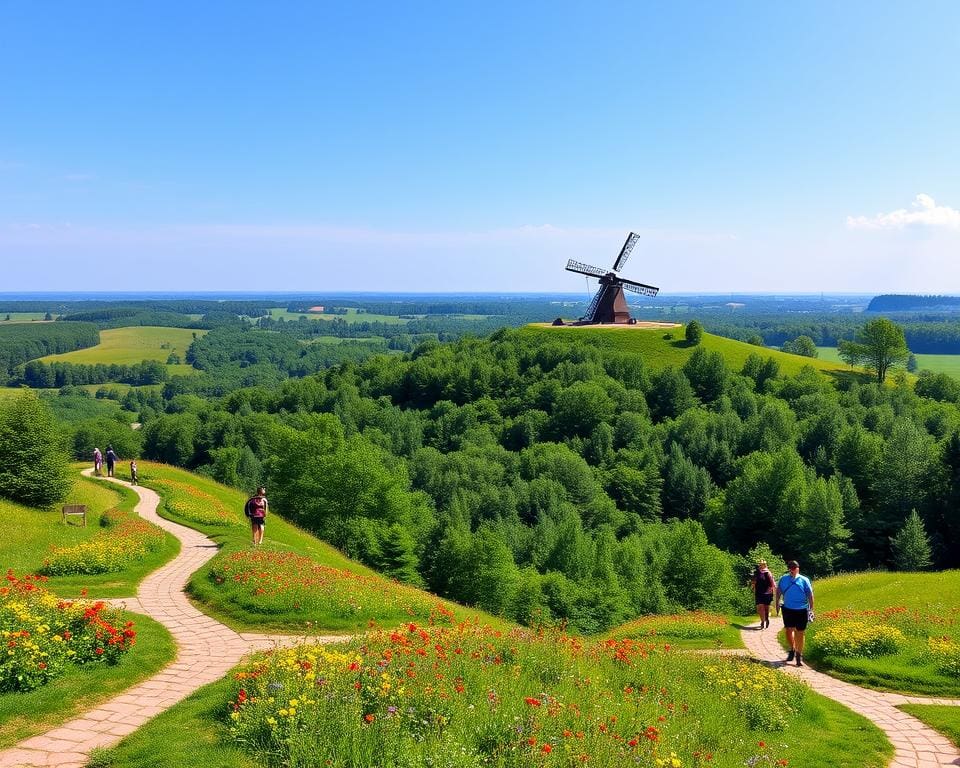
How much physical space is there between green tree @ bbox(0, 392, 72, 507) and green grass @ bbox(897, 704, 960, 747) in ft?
101

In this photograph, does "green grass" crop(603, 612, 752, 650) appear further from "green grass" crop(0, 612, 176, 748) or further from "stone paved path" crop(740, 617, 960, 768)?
"green grass" crop(0, 612, 176, 748)

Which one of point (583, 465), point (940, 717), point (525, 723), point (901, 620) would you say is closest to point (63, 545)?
point (525, 723)

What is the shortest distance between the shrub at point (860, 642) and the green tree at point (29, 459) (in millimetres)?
29417

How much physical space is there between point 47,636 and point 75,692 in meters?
1.55

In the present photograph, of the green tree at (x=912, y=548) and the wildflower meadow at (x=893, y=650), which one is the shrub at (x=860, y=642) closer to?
the wildflower meadow at (x=893, y=650)

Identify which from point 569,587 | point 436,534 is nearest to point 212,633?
point 569,587

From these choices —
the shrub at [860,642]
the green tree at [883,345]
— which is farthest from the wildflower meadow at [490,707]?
the green tree at [883,345]

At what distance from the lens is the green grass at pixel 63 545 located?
18.9 m

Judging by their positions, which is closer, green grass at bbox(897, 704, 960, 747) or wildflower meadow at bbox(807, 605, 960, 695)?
green grass at bbox(897, 704, 960, 747)

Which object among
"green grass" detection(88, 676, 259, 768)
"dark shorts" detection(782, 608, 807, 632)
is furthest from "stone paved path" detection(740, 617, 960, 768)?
"green grass" detection(88, 676, 259, 768)

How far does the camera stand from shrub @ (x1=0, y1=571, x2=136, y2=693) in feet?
37.4

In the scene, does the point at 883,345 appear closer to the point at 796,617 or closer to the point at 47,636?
the point at 796,617

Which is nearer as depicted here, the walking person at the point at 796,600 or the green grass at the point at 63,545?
the walking person at the point at 796,600

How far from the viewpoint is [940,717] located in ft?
44.7
